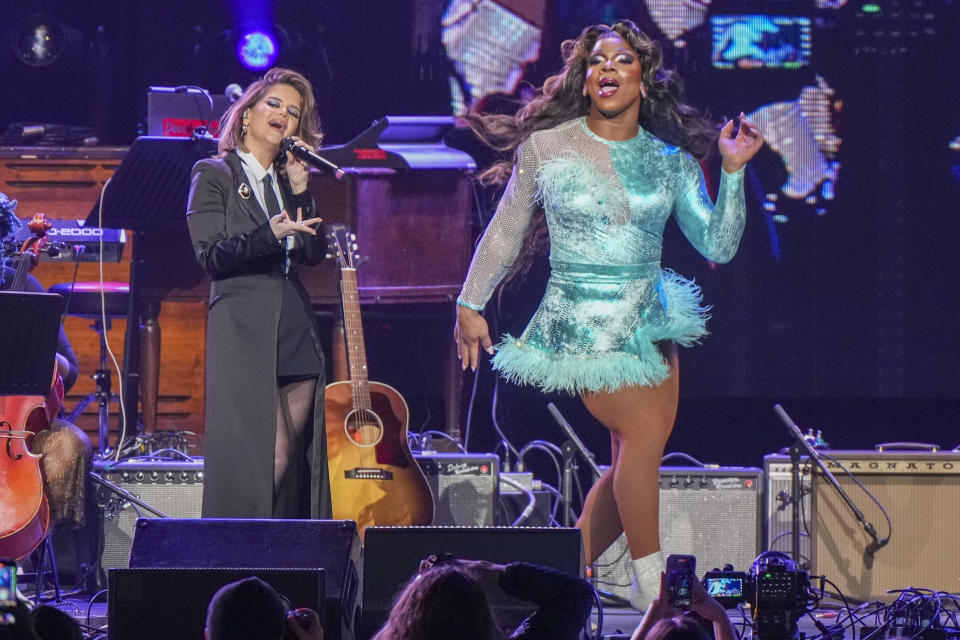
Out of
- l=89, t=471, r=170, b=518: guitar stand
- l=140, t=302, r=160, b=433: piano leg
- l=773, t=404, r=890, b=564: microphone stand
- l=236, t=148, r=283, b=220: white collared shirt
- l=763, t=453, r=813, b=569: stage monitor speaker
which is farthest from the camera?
l=140, t=302, r=160, b=433: piano leg

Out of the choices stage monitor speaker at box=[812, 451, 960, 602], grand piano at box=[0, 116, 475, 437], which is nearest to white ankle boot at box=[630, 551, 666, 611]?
stage monitor speaker at box=[812, 451, 960, 602]

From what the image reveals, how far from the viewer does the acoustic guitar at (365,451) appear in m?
5.27

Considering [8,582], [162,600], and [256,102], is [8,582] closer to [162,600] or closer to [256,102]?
[162,600]

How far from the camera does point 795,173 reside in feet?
24.8

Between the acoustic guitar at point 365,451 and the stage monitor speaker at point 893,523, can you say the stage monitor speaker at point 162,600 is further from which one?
the stage monitor speaker at point 893,523

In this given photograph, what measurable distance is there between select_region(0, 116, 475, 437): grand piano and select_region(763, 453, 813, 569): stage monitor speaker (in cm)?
165

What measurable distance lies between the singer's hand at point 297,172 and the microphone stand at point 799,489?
241 centimetres

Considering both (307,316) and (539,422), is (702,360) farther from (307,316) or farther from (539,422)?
(307,316)

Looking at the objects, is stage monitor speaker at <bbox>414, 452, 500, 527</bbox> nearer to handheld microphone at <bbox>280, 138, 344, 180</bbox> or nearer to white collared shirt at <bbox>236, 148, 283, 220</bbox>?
white collared shirt at <bbox>236, 148, 283, 220</bbox>

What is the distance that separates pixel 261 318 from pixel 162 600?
50.8 inches

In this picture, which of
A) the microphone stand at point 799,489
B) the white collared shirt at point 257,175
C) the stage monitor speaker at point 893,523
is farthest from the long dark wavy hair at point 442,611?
the stage monitor speaker at point 893,523

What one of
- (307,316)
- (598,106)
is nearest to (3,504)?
(307,316)

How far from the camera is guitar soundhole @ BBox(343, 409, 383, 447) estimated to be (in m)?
5.35

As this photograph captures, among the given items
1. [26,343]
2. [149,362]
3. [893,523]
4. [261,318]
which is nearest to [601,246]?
[261,318]
